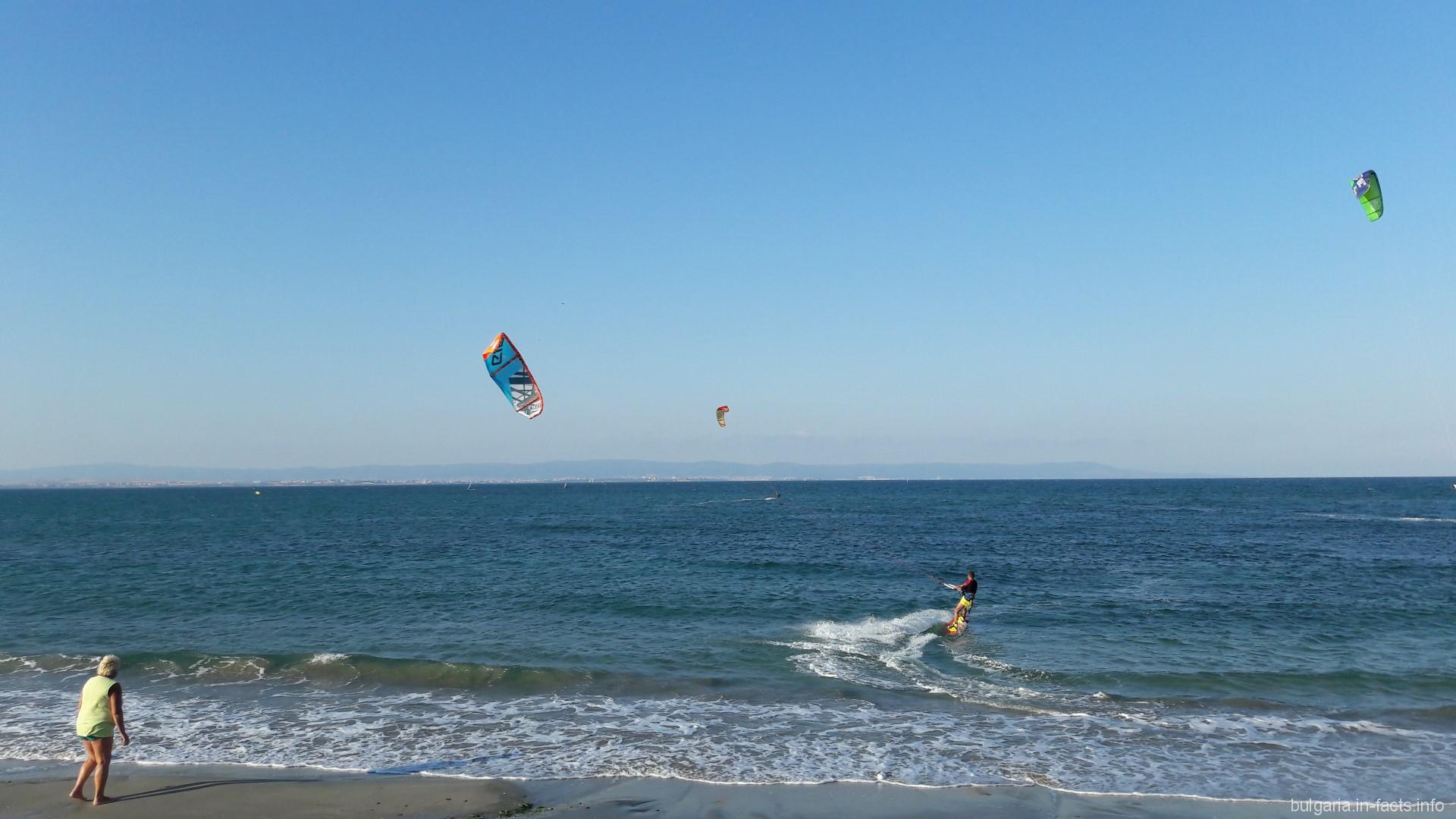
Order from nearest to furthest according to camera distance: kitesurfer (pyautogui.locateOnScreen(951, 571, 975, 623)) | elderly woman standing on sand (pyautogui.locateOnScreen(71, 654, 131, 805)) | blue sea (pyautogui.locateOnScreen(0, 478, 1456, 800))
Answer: elderly woman standing on sand (pyautogui.locateOnScreen(71, 654, 131, 805)) < blue sea (pyautogui.locateOnScreen(0, 478, 1456, 800)) < kitesurfer (pyautogui.locateOnScreen(951, 571, 975, 623))

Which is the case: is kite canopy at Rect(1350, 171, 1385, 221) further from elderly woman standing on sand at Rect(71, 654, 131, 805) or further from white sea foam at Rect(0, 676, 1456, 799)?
elderly woman standing on sand at Rect(71, 654, 131, 805)

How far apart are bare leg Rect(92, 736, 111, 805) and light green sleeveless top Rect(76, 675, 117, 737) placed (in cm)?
16

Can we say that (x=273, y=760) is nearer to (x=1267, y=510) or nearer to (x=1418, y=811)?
(x=1418, y=811)

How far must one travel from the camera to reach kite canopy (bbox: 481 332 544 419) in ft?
73.8

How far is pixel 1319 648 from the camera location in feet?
56.5

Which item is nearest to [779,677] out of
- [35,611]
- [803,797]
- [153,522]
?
[803,797]

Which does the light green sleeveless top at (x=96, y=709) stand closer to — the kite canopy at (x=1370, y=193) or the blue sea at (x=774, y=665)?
the blue sea at (x=774, y=665)

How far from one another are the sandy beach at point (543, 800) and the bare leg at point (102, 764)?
0.52 ft

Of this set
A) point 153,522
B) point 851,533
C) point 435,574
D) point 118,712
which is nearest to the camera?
point 118,712

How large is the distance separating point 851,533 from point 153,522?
5428cm

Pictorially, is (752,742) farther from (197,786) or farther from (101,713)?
(101,713)

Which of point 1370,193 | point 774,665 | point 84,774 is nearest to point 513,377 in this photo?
point 774,665

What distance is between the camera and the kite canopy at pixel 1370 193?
20.2 m

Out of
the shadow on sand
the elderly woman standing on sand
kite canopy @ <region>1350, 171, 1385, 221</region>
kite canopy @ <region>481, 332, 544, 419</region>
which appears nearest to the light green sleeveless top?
the elderly woman standing on sand
